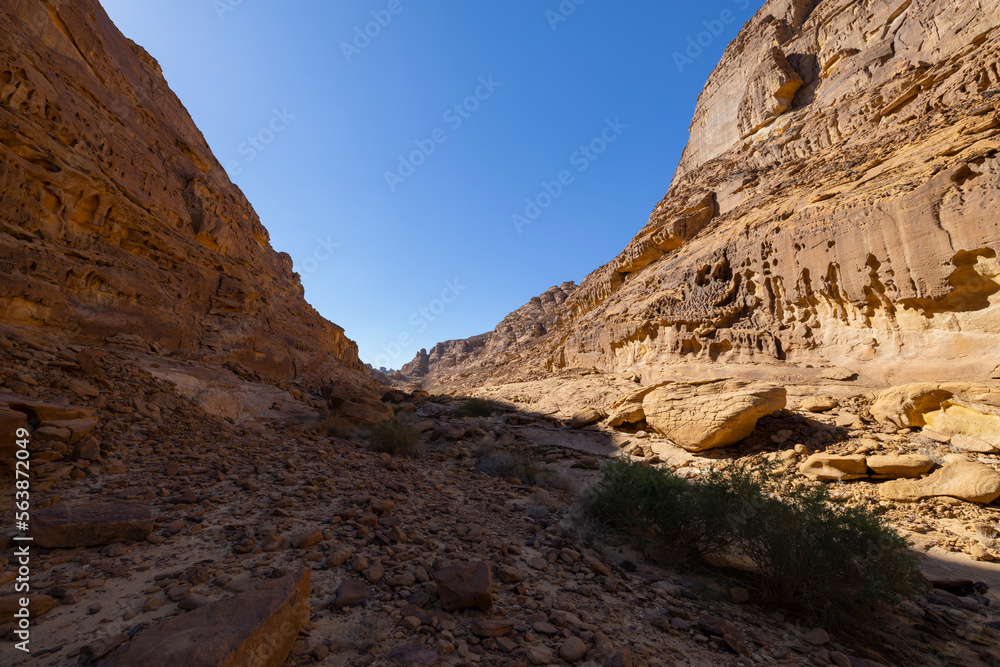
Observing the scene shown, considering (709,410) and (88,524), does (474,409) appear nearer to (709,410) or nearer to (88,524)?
(709,410)

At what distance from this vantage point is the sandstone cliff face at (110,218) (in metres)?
7.71

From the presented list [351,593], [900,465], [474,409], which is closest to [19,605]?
[351,593]

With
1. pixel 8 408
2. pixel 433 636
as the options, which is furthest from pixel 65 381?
pixel 433 636

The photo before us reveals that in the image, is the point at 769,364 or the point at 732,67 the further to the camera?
the point at 732,67

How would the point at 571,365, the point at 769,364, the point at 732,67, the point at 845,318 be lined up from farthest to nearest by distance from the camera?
1. the point at 732,67
2. the point at 571,365
3. the point at 769,364
4. the point at 845,318

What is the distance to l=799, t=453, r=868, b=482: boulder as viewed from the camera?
6523mm

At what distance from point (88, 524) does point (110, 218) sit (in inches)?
401

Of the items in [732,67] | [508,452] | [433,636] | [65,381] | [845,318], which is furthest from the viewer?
[732,67]

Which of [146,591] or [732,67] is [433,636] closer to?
[146,591]

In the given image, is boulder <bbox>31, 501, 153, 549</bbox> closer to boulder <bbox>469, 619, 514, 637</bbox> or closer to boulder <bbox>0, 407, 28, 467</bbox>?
boulder <bbox>0, 407, 28, 467</bbox>

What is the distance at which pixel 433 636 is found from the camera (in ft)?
8.35

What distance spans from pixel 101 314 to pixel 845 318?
18750 millimetres

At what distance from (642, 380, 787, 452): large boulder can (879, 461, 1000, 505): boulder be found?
2.51 metres

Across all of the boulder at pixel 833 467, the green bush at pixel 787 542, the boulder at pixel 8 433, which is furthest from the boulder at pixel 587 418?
the boulder at pixel 8 433
